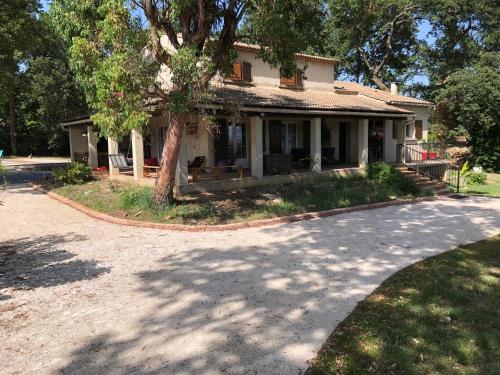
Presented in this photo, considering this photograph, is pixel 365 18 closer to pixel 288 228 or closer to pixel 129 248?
pixel 288 228

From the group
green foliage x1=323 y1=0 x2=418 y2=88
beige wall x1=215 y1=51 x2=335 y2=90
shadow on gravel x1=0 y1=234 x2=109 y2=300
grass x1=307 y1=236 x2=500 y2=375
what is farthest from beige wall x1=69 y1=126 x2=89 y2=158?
grass x1=307 y1=236 x2=500 y2=375

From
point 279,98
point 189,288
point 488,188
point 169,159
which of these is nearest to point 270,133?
point 279,98

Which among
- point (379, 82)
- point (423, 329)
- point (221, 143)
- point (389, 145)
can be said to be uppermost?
point (379, 82)

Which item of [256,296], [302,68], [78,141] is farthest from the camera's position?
[78,141]

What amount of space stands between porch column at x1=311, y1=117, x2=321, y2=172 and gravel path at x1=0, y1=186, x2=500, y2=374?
6.50m

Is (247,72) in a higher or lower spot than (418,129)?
higher

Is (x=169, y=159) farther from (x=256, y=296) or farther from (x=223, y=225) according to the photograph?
(x=256, y=296)

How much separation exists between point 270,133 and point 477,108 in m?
16.0

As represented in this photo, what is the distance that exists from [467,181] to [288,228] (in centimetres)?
1794

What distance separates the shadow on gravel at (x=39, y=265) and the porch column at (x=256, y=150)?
25.1 feet

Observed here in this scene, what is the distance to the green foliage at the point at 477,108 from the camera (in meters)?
26.5

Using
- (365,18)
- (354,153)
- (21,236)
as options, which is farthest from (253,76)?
(365,18)

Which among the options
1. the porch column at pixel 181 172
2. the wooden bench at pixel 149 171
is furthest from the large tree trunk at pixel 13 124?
the porch column at pixel 181 172

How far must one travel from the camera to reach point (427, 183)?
58.9ft
